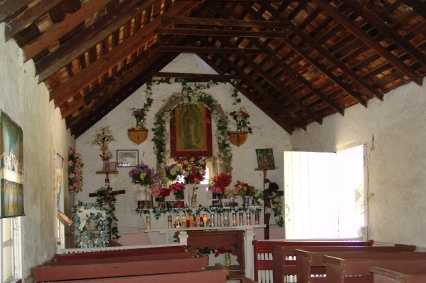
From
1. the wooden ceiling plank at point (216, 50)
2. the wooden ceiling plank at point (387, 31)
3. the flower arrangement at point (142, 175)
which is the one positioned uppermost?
the wooden ceiling plank at point (216, 50)

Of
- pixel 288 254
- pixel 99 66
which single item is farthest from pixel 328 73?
pixel 99 66

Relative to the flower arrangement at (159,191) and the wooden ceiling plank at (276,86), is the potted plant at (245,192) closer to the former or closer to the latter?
the flower arrangement at (159,191)

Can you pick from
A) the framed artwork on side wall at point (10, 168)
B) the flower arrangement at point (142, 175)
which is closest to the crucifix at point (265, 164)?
the flower arrangement at point (142, 175)

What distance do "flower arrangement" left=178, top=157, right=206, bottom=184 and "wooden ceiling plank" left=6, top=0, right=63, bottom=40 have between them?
313 inches

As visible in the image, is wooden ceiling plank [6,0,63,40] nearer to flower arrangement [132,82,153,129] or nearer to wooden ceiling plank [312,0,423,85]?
wooden ceiling plank [312,0,423,85]

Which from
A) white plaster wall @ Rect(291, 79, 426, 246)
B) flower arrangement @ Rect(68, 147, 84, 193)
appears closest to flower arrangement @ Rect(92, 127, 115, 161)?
flower arrangement @ Rect(68, 147, 84, 193)

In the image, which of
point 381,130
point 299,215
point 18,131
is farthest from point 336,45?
point 18,131

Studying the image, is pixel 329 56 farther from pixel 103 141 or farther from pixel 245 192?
pixel 103 141

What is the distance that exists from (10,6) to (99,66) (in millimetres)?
3658

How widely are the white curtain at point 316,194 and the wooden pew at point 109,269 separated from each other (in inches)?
202

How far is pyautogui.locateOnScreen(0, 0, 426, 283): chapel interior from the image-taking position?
5531mm

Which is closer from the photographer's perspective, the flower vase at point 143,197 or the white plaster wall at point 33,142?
the white plaster wall at point 33,142

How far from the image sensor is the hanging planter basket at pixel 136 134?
498 inches

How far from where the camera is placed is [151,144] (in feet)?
42.0
